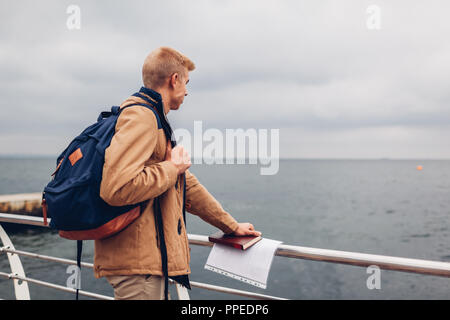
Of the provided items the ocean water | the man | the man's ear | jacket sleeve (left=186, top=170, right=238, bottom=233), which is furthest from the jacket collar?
the ocean water

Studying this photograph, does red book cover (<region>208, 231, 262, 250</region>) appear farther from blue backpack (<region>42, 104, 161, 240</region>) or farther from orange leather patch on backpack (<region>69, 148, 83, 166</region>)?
orange leather patch on backpack (<region>69, 148, 83, 166</region>)

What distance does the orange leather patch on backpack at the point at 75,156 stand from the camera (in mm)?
1338

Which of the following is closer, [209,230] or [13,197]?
[13,197]

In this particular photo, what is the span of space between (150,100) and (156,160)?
286 millimetres

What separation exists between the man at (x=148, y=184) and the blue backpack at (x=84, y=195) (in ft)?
0.16

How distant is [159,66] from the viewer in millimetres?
1577

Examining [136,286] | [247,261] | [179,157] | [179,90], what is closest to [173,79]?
[179,90]

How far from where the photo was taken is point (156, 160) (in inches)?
60.7

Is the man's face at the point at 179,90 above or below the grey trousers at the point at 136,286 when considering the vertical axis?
above

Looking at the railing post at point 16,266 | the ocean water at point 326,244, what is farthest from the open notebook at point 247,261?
the ocean water at point 326,244

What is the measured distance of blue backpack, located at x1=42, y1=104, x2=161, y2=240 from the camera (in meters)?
1.27

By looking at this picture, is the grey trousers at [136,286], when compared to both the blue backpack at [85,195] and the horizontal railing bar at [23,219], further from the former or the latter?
the horizontal railing bar at [23,219]
